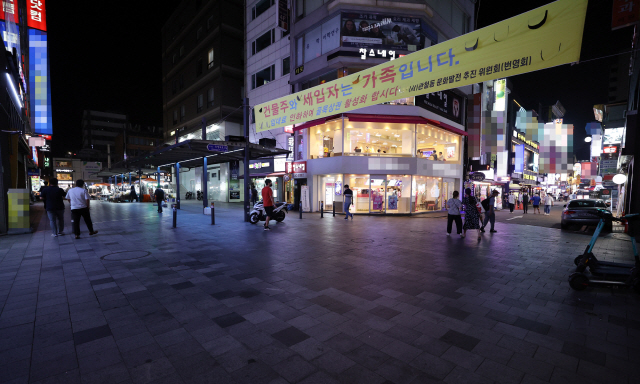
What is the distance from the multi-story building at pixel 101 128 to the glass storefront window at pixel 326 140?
86.1m

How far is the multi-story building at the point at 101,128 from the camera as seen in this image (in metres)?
85.0

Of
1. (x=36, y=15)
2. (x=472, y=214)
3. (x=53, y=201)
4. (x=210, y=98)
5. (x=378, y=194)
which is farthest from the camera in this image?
(x=210, y=98)

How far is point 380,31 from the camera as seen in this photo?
18906mm

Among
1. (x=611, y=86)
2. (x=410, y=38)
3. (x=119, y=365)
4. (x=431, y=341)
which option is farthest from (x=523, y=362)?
(x=611, y=86)

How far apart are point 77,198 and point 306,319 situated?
10.1 m

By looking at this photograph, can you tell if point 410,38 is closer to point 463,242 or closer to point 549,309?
point 463,242

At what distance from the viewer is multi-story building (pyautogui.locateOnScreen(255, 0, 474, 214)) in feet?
62.0

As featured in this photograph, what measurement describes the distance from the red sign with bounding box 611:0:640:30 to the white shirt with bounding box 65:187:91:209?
64.6 ft

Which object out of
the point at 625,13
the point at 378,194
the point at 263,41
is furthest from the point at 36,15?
the point at 625,13

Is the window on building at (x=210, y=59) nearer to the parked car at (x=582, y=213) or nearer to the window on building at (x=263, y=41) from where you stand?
the window on building at (x=263, y=41)

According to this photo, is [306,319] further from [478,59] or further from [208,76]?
[208,76]

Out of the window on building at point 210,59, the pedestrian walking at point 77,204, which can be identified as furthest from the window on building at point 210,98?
the pedestrian walking at point 77,204

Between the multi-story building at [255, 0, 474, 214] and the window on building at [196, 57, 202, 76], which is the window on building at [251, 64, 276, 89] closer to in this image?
the multi-story building at [255, 0, 474, 214]

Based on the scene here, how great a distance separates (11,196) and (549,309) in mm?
15926
